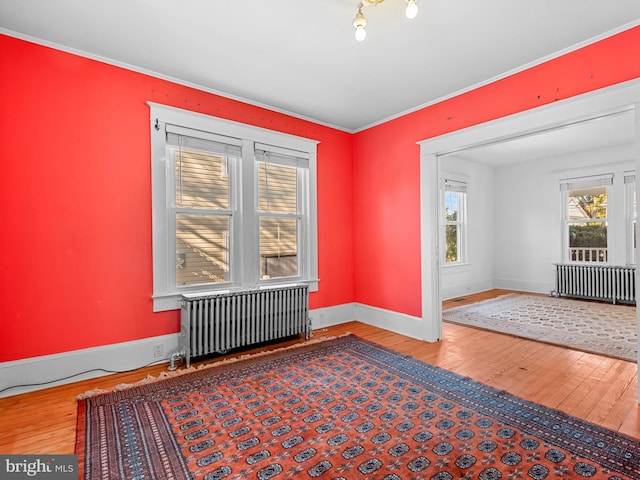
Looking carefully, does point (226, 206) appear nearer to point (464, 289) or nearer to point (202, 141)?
point (202, 141)

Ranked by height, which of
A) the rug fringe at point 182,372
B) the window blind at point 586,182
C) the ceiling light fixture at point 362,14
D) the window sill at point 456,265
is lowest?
the rug fringe at point 182,372

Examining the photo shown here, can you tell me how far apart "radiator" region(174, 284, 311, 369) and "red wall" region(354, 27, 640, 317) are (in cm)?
124

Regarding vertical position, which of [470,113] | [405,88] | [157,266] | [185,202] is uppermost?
[405,88]

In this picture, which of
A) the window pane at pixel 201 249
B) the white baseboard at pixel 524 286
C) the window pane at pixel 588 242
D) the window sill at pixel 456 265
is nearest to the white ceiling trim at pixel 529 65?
the window pane at pixel 201 249

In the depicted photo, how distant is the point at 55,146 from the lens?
284 centimetres

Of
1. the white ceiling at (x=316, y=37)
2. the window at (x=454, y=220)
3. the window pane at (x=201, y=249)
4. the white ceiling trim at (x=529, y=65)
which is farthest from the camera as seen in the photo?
the window at (x=454, y=220)

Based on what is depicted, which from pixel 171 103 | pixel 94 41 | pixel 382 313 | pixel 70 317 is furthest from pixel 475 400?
pixel 94 41

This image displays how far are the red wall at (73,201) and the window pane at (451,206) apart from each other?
5.26 meters

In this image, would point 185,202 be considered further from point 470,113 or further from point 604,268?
point 604,268

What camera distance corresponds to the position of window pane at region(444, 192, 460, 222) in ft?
22.8

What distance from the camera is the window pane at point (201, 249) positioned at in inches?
139

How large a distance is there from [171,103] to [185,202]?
1019 mm

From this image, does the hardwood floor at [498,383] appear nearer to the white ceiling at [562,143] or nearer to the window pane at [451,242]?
the white ceiling at [562,143]

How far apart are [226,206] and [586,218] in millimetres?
7069
